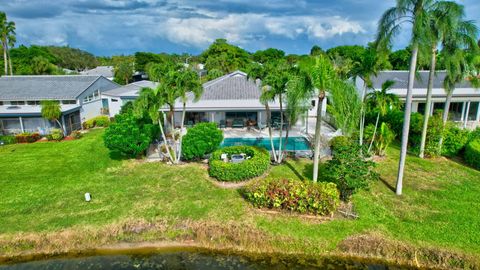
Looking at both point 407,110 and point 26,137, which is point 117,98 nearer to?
point 26,137

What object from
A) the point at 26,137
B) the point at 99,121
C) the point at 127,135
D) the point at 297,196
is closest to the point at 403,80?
the point at 297,196

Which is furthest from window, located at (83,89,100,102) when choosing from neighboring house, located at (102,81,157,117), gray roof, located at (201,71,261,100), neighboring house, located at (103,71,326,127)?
gray roof, located at (201,71,261,100)

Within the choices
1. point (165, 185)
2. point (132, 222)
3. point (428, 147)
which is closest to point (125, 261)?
point (132, 222)

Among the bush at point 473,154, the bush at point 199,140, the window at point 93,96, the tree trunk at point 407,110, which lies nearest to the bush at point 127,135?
the bush at point 199,140

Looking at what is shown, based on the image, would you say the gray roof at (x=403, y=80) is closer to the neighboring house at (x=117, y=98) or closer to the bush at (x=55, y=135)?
the neighboring house at (x=117, y=98)

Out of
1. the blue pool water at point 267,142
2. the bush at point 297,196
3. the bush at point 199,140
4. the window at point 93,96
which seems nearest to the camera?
the bush at point 297,196

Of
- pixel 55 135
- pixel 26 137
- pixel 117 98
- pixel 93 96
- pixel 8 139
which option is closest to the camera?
pixel 8 139
